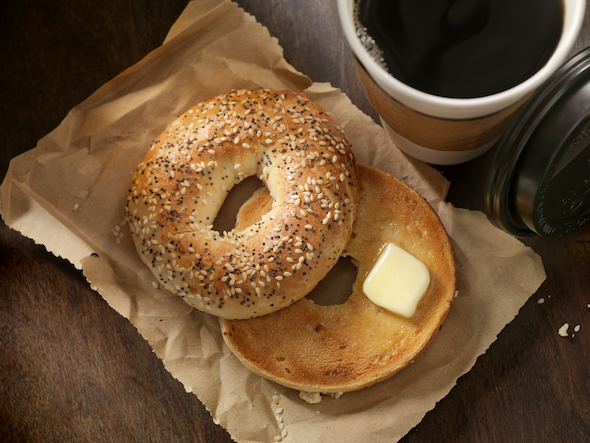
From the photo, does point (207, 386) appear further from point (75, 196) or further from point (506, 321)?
point (506, 321)

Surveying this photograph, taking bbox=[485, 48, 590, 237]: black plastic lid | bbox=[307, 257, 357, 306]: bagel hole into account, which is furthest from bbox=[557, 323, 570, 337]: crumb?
bbox=[307, 257, 357, 306]: bagel hole

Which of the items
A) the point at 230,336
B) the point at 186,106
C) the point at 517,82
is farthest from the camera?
the point at 186,106

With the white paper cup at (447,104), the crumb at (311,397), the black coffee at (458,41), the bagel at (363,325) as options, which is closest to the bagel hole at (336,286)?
the bagel at (363,325)

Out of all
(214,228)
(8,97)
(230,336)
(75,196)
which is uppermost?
(8,97)

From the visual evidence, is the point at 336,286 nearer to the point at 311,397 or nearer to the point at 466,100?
the point at 311,397

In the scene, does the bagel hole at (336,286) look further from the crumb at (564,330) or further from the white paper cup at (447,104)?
the crumb at (564,330)

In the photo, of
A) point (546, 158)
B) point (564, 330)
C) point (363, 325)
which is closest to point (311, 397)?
point (363, 325)

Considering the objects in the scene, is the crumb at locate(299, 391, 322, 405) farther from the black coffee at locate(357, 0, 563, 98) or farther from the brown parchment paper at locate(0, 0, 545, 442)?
the black coffee at locate(357, 0, 563, 98)

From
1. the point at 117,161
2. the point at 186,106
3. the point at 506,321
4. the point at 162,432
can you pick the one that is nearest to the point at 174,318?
the point at 162,432
